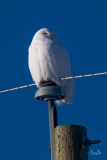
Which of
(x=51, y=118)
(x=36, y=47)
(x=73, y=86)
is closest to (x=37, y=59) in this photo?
(x=36, y=47)

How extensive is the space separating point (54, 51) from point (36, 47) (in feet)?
0.86

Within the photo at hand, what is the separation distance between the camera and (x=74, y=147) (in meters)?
3.33

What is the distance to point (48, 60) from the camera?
6.03 metres

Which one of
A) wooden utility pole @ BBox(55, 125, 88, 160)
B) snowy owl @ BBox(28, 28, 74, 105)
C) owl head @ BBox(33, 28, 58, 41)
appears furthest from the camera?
owl head @ BBox(33, 28, 58, 41)

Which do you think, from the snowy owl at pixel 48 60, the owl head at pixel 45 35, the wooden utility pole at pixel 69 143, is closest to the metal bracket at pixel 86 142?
the wooden utility pole at pixel 69 143

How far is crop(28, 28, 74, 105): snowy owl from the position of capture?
5.70 m

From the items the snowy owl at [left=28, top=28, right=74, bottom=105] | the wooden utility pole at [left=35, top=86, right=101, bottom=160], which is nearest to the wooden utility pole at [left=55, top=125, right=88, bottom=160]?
the wooden utility pole at [left=35, top=86, right=101, bottom=160]

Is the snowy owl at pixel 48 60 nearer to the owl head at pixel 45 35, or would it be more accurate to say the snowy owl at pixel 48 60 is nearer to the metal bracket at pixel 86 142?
the owl head at pixel 45 35

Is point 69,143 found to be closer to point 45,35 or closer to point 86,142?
point 86,142

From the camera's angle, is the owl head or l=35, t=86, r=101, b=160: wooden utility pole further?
the owl head

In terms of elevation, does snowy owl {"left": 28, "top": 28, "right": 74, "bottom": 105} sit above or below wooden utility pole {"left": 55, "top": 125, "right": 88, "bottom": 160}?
above

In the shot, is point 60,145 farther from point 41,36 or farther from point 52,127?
point 41,36

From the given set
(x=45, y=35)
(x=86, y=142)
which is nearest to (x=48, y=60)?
(x=45, y=35)

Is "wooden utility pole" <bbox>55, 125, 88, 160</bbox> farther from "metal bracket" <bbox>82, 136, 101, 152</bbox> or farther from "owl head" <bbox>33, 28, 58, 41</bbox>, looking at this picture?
"owl head" <bbox>33, 28, 58, 41</bbox>
